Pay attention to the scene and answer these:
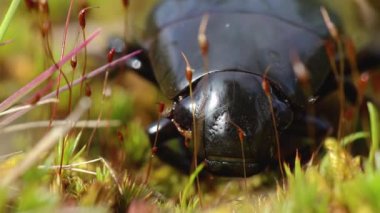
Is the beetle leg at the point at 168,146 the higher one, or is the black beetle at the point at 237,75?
the black beetle at the point at 237,75

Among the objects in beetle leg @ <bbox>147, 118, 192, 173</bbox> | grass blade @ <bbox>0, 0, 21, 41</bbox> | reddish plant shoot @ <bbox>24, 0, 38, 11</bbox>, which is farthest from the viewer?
beetle leg @ <bbox>147, 118, 192, 173</bbox>

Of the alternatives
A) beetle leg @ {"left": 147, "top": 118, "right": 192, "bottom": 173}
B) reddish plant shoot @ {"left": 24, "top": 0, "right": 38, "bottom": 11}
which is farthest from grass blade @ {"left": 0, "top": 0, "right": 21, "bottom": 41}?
beetle leg @ {"left": 147, "top": 118, "right": 192, "bottom": 173}

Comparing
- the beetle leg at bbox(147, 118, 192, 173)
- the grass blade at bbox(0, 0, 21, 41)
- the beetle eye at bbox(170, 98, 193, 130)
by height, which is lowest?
the beetle leg at bbox(147, 118, 192, 173)

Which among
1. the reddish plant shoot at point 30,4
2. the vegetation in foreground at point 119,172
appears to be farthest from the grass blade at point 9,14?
the reddish plant shoot at point 30,4

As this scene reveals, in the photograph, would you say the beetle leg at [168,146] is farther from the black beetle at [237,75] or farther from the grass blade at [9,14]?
the grass blade at [9,14]

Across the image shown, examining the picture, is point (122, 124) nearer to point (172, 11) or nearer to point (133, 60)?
point (133, 60)

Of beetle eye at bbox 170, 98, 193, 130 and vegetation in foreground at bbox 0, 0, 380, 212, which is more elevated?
beetle eye at bbox 170, 98, 193, 130

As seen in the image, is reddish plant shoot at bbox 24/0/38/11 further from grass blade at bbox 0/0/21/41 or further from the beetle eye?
the beetle eye

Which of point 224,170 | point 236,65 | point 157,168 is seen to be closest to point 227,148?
point 224,170

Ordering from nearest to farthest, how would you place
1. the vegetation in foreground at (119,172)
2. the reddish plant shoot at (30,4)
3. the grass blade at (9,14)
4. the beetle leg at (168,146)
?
the vegetation in foreground at (119,172) → the grass blade at (9,14) → the reddish plant shoot at (30,4) → the beetle leg at (168,146)
